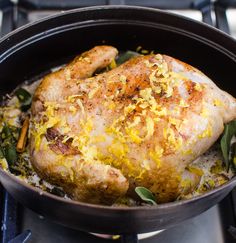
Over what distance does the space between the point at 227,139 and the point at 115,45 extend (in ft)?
1.52

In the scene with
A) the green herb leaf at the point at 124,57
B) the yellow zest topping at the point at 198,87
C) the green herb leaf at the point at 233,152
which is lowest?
the green herb leaf at the point at 233,152

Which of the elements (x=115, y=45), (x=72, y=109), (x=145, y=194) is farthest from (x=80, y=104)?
(x=115, y=45)

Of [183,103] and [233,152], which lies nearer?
[183,103]

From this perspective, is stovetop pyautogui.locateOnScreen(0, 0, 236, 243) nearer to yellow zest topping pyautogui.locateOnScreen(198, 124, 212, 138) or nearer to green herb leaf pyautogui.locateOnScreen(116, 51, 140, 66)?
yellow zest topping pyautogui.locateOnScreen(198, 124, 212, 138)

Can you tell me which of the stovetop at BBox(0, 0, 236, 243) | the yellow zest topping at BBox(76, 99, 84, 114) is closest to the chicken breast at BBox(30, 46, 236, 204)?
the yellow zest topping at BBox(76, 99, 84, 114)

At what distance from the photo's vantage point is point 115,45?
4.76ft

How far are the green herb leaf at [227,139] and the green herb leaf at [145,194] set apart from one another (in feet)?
0.75

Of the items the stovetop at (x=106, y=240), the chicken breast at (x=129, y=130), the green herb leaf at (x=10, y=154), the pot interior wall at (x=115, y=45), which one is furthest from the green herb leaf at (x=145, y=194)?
the pot interior wall at (x=115, y=45)

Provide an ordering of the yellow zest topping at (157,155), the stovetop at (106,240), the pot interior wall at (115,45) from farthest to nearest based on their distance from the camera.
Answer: the pot interior wall at (115,45)
the stovetop at (106,240)
the yellow zest topping at (157,155)

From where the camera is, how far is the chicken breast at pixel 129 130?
1.07 m

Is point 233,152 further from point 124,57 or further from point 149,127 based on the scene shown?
point 124,57

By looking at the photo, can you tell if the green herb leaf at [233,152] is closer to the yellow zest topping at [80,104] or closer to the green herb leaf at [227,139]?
the green herb leaf at [227,139]

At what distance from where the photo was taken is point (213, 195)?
976 millimetres

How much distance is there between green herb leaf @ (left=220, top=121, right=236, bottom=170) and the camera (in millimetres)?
1193
